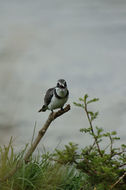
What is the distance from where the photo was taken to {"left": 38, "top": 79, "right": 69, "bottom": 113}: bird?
248 inches

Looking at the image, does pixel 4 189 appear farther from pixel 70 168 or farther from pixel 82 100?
pixel 82 100

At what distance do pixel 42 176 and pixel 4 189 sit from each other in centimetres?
70

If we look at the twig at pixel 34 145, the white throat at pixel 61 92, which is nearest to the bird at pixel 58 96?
the white throat at pixel 61 92

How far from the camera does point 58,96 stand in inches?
256

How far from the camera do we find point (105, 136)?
167 inches

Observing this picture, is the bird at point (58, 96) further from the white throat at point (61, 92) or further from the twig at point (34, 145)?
the twig at point (34, 145)

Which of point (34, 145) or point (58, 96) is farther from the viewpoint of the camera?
point (58, 96)

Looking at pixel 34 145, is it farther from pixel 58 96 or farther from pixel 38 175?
pixel 58 96

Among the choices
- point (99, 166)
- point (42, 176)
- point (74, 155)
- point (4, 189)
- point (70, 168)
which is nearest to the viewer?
point (99, 166)

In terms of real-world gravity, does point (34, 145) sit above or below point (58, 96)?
below

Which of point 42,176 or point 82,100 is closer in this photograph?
point 82,100

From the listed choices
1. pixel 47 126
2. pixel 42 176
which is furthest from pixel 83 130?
pixel 42 176

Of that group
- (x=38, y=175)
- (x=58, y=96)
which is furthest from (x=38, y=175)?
(x=58, y=96)

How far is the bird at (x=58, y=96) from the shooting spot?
20.7 ft
